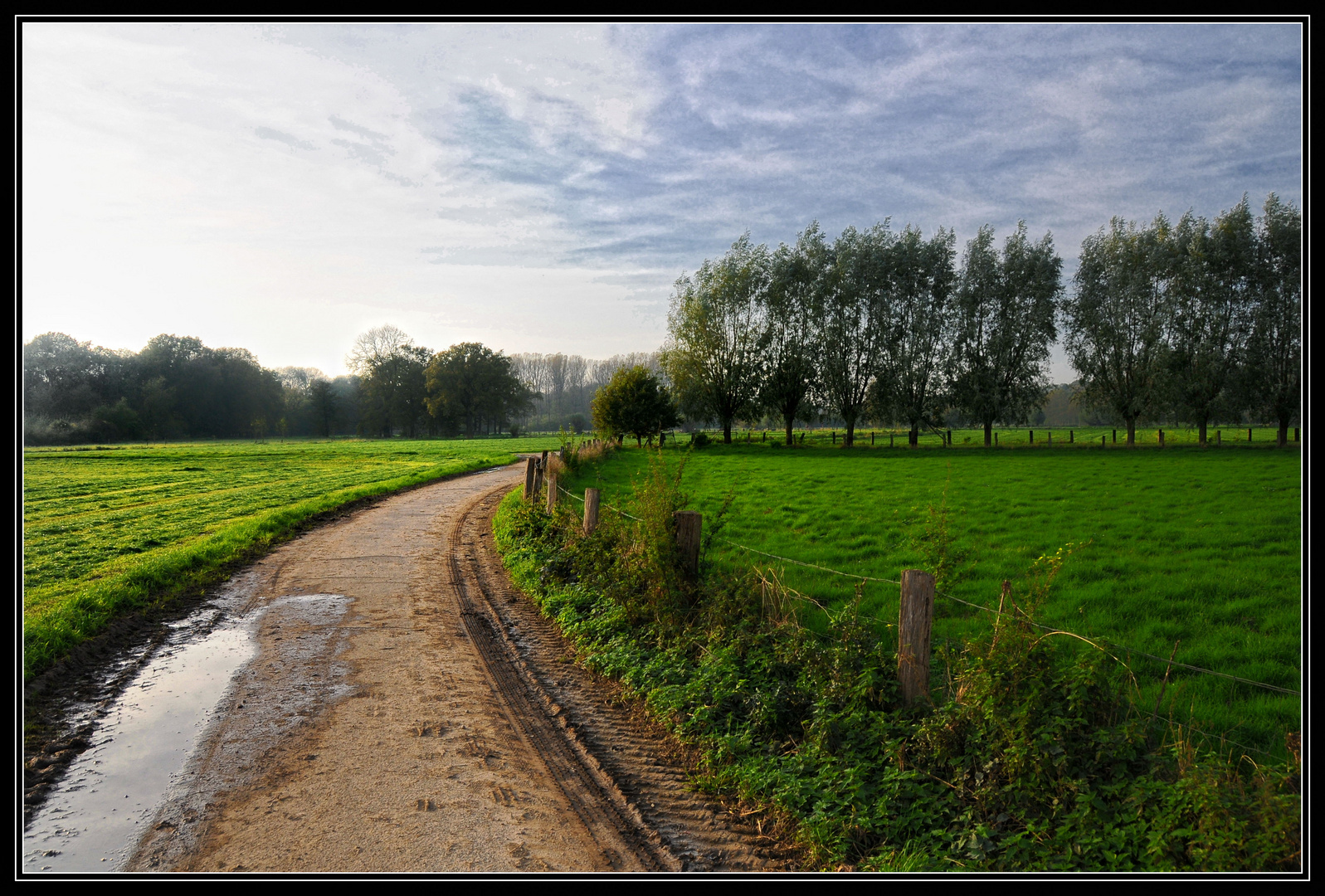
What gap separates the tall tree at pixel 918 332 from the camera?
157ft

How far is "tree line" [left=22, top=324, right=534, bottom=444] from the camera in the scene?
71812mm

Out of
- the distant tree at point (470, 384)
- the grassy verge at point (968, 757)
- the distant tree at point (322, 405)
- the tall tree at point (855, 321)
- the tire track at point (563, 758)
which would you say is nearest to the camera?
the grassy verge at point (968, 757)

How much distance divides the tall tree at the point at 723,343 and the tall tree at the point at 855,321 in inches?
218

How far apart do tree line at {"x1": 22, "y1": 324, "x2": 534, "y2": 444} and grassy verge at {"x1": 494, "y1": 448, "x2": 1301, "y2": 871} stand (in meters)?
76.3

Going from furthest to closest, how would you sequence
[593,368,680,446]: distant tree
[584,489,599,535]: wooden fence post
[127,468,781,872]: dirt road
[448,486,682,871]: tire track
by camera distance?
1. [593,368,680,446]: distant tree
2. [584,489,599,535]: wooden fence post
3. [448,486,682,871]: tire track
4. [127,468,781,872]: dirt road

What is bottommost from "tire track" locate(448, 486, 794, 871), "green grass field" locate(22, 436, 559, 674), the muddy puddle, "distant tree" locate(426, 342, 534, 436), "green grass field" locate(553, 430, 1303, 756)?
"tire track" locate(448, 486, 794, 871)

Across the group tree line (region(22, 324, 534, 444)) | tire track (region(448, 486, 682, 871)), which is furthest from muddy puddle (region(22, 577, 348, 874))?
tree line (region(22, 324, 534, 444))

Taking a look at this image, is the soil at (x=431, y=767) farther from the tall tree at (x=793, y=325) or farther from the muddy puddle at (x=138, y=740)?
the tall tree at (x=793, y=325)

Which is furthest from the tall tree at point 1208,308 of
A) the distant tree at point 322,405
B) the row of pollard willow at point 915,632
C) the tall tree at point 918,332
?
the distant tree at point 322,405

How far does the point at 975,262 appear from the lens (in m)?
48.1

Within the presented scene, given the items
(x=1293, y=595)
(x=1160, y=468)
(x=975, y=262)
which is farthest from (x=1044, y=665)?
(x=975, y=262)

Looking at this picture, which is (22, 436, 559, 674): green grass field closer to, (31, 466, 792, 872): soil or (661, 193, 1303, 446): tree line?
(31, 466, 792, 872): soil
